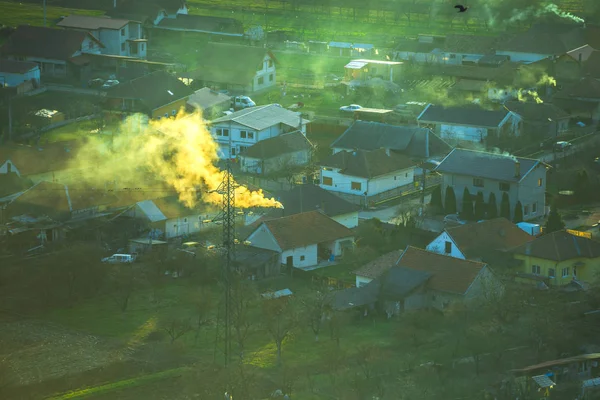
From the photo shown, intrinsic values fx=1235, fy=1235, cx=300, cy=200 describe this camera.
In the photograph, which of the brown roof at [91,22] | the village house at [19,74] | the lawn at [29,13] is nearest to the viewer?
the village house at [19,74]

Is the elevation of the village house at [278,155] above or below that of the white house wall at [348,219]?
above

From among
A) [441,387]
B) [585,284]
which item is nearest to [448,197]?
[585,284]

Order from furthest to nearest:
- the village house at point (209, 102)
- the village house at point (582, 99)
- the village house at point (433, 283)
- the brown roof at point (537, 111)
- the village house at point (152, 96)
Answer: the village house at point (582, 99) < the village house at point (209, 102) < the village house at point (152, 96) < the brown roof at point (537, 111) < the village house at point (433, 283)

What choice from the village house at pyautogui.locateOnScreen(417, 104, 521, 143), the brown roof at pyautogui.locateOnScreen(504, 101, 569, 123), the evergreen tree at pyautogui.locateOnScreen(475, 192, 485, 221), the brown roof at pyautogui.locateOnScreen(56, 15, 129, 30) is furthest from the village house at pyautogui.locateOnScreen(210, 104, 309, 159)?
the brown roof at pyautogui.locateOnScreen(56, 15, 129, 30)

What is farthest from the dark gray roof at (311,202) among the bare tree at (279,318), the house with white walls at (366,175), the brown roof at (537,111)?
the brown roof at (537,111)

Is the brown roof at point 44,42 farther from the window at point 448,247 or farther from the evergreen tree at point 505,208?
the window at point 448,247

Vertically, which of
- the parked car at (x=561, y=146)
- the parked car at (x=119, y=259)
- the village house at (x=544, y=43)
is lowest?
the parked car at (x=119, y=259)

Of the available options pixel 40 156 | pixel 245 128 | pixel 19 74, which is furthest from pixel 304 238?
pixel 19 74

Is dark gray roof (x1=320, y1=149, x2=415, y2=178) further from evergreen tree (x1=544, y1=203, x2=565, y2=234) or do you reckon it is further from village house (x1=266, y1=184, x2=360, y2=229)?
evergreen tree (x1=544, y1=203, x2=565, y2=234)
